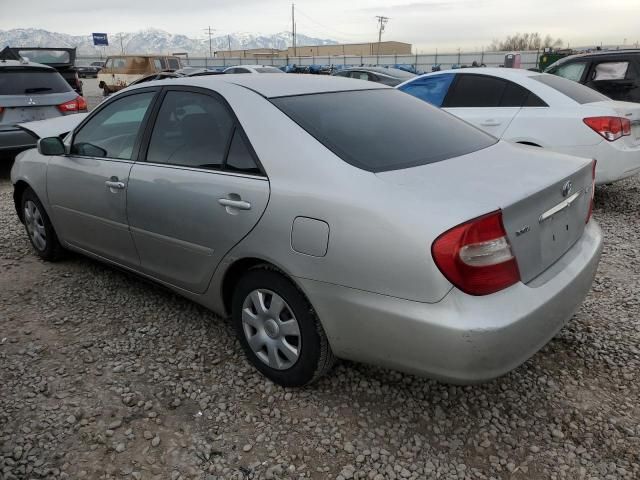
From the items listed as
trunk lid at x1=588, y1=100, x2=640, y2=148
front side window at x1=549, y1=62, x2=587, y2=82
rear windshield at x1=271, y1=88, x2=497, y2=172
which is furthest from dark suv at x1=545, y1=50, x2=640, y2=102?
rear windshield at x1=271, y1=88, x2=497, y2=172

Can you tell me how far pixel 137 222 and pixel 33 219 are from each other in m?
1.82

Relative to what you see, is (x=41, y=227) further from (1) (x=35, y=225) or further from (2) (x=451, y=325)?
(2) (x=451, y=325)

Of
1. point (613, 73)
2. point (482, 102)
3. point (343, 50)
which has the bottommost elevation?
point (482, 102)

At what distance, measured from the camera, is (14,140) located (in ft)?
23.5

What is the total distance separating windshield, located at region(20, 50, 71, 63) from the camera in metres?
11.4

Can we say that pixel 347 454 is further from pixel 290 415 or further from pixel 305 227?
pixel 305 227

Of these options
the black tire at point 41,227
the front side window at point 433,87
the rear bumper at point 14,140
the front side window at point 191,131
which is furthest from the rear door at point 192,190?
the rear bumper at point 14,140

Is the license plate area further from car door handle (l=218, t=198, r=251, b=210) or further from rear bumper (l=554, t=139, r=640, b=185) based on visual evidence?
rear bumper (l=554, t=139, r=640, b=185)

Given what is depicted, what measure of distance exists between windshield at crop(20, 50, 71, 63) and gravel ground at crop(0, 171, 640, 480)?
9973 millimetres

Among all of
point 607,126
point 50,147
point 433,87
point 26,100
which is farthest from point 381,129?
point 26,100

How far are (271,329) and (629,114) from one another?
4.73 m

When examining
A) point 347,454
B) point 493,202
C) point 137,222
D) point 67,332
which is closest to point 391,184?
point 493,202

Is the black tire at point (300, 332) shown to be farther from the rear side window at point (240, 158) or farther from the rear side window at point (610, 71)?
the rear side window at point (610, 71)

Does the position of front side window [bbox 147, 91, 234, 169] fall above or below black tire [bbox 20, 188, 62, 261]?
above
